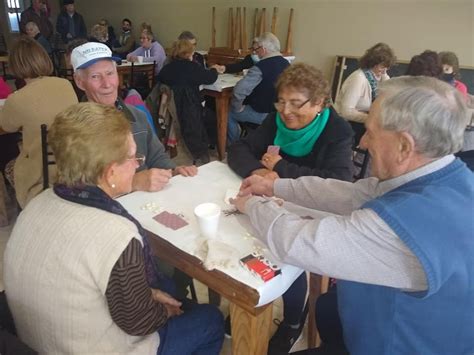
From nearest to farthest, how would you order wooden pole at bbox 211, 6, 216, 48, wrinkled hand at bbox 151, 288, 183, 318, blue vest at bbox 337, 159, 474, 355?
blue vest at bbox 337, 159, 474, 355 < wrinkled hand at bbox 151, 288, 183, 318 < wooden pole at bbox 211, 6, 216, 48

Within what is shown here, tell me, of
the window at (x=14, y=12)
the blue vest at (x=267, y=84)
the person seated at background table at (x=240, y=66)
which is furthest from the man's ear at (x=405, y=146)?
the window at (x=14, y=12)

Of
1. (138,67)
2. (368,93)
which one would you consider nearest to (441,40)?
(368,93)

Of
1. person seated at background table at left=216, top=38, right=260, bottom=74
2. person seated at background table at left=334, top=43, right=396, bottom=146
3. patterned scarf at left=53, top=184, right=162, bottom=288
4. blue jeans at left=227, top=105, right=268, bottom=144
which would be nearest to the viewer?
patterned scarf at left=53, top=184, right=162, bottom=288

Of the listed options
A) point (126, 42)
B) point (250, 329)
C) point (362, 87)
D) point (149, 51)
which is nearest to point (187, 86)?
point (362, 87)

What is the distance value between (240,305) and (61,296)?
434 mm

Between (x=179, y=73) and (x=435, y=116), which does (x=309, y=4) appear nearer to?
(x=179, y=73)

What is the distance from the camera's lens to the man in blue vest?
2.60 ft

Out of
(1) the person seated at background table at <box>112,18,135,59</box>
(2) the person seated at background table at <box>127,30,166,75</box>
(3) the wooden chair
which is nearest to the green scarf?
(3) the wooden chair

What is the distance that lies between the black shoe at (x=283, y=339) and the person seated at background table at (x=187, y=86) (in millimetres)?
2277

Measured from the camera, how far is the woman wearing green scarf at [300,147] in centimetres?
160

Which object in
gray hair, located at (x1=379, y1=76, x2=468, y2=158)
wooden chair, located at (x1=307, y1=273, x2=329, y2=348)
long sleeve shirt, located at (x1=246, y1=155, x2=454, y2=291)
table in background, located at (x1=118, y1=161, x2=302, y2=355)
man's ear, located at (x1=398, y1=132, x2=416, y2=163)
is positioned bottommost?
wooden chair, located at (x1=307, y1=273, x2=329, y2=348)

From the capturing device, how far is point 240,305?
96cm

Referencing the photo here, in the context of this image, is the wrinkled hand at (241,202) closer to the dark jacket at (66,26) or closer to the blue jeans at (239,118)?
the blue jeans at (239,118)

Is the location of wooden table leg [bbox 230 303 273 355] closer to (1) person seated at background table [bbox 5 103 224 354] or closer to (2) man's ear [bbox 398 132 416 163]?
(1) person seated at background table [bbox 5 103 224 354]
